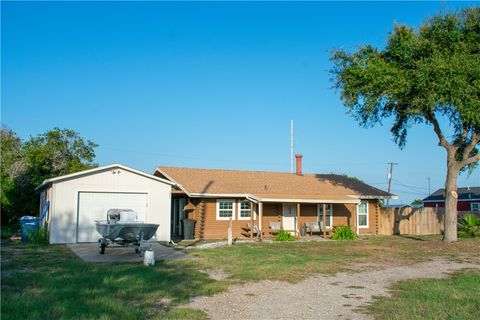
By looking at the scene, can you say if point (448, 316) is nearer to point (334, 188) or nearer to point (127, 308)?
point (127, 308)

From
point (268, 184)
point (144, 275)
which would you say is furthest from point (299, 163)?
point (144, 275)

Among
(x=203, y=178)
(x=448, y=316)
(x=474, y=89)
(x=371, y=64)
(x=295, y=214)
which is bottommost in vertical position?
(x=448, y=316)

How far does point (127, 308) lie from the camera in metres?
8.55

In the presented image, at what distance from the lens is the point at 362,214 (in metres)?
30.2

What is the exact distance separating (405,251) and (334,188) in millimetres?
11006

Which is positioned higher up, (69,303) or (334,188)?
(334,188)

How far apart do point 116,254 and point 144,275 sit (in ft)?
17.4

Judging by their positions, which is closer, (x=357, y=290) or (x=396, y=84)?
(x=357, y=290)

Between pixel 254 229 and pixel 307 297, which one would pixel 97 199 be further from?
pixel 307 297

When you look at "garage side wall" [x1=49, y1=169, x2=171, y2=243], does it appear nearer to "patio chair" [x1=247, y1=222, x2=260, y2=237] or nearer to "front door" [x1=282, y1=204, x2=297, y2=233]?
"patio chair" [x1=247, y1=222, x2=260, y2=237]

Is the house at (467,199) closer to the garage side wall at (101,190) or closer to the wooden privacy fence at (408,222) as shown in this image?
the wooden privacy fence at (408,222)

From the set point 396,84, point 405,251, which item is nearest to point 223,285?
point 405,251

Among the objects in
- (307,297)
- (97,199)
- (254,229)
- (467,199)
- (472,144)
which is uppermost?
(472,144)

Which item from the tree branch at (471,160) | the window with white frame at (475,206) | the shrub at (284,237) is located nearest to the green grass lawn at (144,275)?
the shrub at (284,237)
